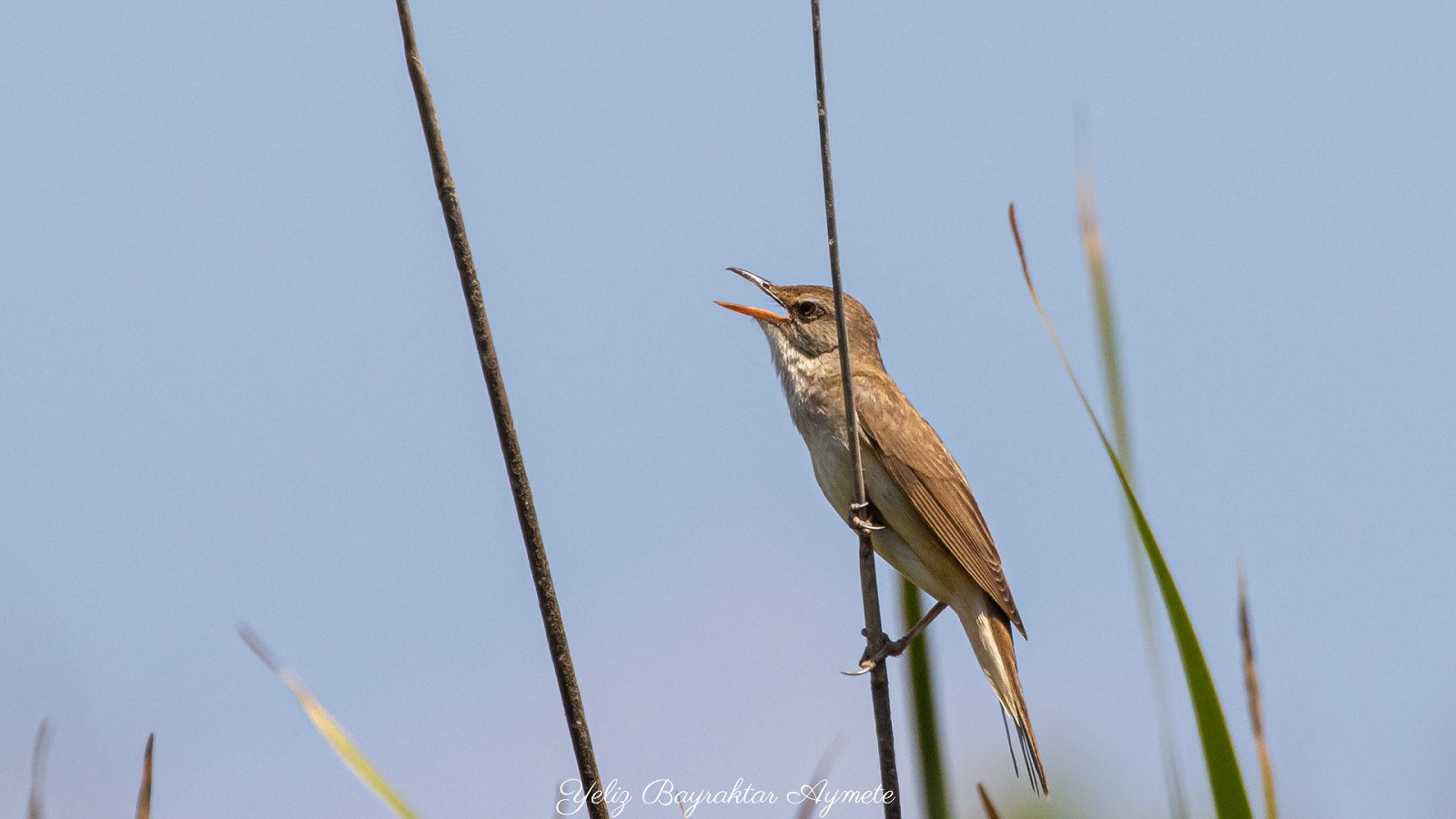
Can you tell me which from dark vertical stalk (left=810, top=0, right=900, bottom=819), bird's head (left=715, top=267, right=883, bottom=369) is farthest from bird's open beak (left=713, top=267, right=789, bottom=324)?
dark vertical stalk (left=810, top=0, right=900, bottom=819)

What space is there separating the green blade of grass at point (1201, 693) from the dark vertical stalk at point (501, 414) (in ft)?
2.48

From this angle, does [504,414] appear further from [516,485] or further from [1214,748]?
[1214,748]

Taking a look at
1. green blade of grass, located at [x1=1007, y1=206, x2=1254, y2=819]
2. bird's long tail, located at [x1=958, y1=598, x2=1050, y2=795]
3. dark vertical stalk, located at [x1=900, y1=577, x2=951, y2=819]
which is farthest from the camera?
bird's long tail, located at [x1=958, y1=598, x2=1050, y2=795]

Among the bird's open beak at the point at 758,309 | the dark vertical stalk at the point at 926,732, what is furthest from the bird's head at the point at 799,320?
the dark vertical stalk at the point at 926,732

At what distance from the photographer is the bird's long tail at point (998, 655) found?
499cm

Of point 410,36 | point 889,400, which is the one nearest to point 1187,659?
point 410,36

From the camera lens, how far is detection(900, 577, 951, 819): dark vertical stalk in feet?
6.95

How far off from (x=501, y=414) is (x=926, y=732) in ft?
3.29

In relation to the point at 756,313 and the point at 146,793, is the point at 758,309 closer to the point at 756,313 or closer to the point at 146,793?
the point at 756,313

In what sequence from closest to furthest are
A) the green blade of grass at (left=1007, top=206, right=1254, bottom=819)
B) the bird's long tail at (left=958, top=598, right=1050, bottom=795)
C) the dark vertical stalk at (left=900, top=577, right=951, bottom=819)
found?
the green blade of grass at (left=1007, top=206, right=1254, bottom=819), the dark vertical stalk at (left=900, top=577, right=951, bottom=819), the bird's long tail at (left=958, top=598, right=1050, bottom=795)

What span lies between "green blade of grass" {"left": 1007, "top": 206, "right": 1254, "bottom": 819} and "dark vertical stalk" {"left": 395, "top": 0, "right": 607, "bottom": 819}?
0.76m

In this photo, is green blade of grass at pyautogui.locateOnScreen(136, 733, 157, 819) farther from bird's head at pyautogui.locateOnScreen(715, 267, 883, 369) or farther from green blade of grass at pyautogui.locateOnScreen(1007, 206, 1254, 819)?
bird's head at pyautogui.locateOnScreen(715, 267, 883, 369)

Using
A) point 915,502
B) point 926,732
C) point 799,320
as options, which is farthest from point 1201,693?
point 799,320

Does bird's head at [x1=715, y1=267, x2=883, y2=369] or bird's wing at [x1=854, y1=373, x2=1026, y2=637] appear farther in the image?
bird's head at [x1=715, y1=267, x2=883, y2=369]
